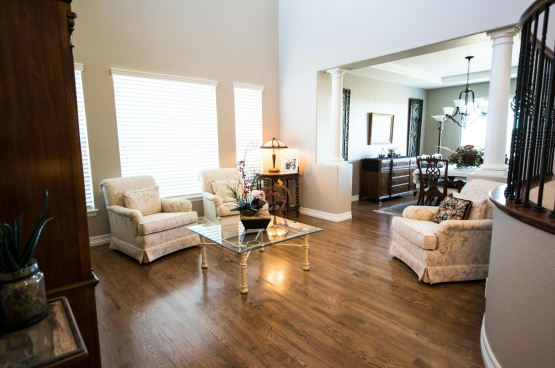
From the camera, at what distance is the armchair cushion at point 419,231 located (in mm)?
3016

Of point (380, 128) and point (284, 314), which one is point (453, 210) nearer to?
point (284, 314)

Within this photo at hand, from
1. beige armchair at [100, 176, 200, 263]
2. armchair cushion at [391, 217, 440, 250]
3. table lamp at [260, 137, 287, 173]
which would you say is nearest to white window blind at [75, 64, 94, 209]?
beige armchair at [100, 176, 200, 263]

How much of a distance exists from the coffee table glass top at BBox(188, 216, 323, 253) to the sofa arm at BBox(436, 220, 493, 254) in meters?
1.19

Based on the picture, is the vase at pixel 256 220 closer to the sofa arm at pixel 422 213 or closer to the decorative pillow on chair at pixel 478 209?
the sofa arm at pixel 422 213

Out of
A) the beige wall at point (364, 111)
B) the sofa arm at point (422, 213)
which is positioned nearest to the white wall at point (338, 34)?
the beige wall at point (364, 111)

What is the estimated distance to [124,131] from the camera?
172 inches

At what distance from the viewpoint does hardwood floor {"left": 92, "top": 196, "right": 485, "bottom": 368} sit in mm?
2064

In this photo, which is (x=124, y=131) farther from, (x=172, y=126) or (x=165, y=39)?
(x=165, y=39)

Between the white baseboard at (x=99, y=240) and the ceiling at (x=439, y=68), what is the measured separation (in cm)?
533

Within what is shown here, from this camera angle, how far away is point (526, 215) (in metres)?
1.52

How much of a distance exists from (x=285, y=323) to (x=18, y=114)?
6.85 ft

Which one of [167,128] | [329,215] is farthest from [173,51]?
[329,215]

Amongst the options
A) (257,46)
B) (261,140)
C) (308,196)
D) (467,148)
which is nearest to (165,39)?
(257,46)

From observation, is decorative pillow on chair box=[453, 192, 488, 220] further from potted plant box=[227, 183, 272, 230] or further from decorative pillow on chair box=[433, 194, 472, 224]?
potted plant box=[227, 183, 272, 230]
